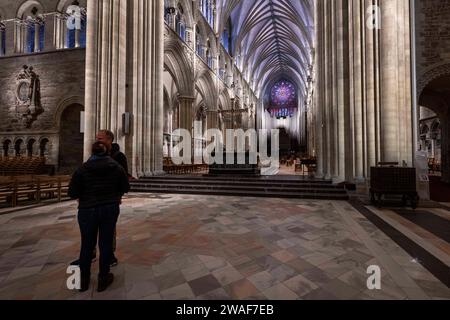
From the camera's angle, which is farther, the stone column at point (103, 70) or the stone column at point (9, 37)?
the stone column at point (9, 37)

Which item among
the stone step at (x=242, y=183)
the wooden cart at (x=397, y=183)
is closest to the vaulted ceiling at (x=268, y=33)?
the stone step at (x=242, y=183)

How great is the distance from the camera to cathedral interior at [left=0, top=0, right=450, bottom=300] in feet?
Result: 8.26

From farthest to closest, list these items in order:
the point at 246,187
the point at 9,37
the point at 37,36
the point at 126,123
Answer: the point at 9,37 < the point at 37,36 < the point at 126,123 < the point at 246,187

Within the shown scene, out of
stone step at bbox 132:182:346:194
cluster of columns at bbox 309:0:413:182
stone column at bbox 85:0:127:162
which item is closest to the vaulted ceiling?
stone column at bbox 85:0:127:162

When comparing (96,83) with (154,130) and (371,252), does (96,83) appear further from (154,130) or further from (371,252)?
(371,252)

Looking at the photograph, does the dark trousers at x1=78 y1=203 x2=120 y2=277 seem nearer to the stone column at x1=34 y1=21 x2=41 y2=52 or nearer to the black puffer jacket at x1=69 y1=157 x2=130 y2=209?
the black puffer jacket at x1=69 y1=157 x2=130 y2=209

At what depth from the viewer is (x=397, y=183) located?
5.75 meters

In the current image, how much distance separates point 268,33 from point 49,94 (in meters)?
30.5

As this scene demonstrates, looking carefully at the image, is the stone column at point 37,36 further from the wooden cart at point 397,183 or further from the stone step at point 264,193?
the wooden cart at point 397,183

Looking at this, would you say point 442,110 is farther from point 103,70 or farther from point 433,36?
point 103,70

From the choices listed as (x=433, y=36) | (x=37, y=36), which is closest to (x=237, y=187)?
(x=433, y=36)

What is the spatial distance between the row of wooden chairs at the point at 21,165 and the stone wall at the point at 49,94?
709 mm

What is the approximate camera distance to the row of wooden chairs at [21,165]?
1285 cm
